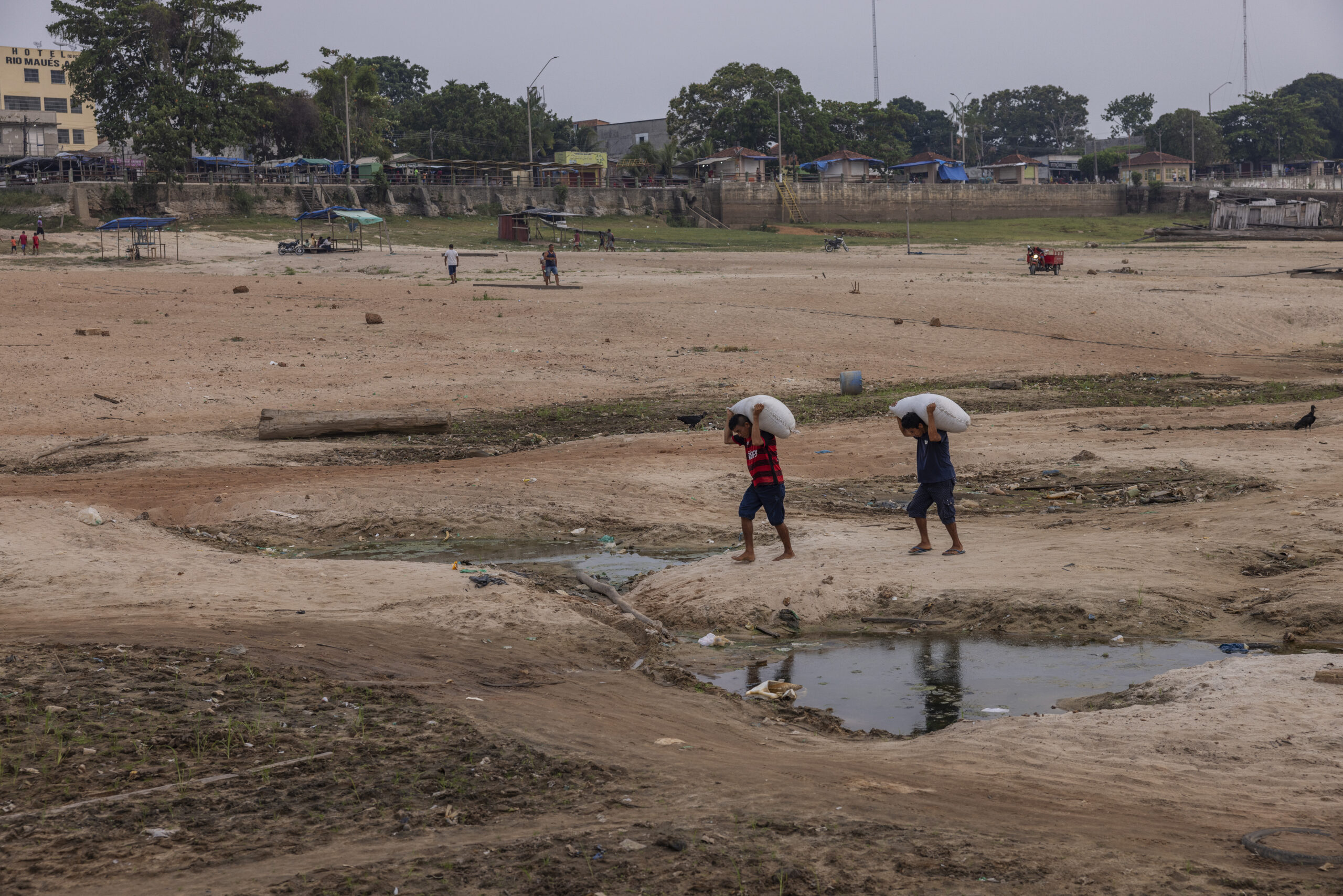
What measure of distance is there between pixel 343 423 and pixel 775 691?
10.0 metres

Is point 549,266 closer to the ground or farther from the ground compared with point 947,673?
farther from the ground

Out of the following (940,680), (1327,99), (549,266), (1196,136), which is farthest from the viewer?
(1327,99)

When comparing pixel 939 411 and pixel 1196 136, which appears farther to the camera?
pixel 1196 136

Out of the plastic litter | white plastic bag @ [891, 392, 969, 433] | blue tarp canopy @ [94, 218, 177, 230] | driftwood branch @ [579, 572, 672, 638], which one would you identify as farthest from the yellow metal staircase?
the plastic litter

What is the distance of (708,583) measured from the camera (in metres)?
9.74

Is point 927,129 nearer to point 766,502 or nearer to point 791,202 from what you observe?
point 791,202

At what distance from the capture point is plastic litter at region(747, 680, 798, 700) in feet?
24.9

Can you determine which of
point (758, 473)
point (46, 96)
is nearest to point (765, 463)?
point (758, 473)

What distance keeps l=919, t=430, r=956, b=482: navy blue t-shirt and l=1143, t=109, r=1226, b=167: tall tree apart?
108 m

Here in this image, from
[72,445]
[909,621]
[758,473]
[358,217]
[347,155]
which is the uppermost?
[347,155]

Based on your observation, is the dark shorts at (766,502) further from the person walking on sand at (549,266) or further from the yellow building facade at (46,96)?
the yellow building facade at (46,96)

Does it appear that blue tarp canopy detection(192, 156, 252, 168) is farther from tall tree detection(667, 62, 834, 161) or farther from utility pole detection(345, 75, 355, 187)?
tall tree detection(667, 62, 834, 161)

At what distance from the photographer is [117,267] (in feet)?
120

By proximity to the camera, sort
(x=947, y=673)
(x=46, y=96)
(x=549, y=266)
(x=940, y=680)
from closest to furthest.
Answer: (x=940, y=680) → (x=947, y=673) → (x=549, y=266) → (x=46, y=96)
